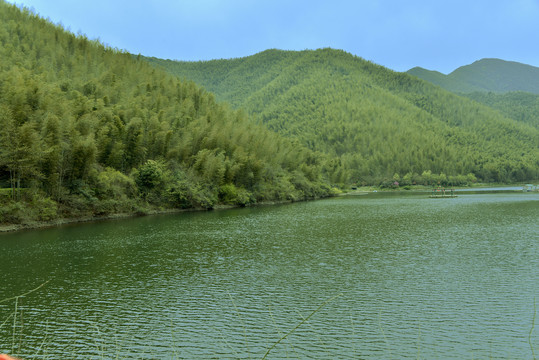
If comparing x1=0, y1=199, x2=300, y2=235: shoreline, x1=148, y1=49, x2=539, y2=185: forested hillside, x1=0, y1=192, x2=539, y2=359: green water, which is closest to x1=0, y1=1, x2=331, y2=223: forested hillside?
x1=0, y1=199, x2=300, y2=235: shoreline

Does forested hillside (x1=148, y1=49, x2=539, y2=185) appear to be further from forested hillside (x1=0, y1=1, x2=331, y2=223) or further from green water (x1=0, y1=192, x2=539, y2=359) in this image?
green water (x1=0, y1=192, x2=539, y2=359)

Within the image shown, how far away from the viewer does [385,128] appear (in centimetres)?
14900

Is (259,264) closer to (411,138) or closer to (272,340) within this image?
(272,340)

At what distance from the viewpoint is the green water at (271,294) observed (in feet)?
33.0

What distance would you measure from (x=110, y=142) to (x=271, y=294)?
32386 millimetres

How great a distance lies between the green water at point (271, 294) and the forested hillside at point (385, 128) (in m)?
71.3

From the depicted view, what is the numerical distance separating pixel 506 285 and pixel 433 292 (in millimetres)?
2864

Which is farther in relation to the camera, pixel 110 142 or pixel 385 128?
pixel 385 128

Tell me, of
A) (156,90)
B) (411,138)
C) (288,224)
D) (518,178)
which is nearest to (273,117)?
(411,138)

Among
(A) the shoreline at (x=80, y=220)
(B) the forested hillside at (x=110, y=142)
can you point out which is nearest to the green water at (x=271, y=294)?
(A) the shoreline at (x=80, y=220)

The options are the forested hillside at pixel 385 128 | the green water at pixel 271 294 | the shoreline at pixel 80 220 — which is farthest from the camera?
the forested hillside at pixel 385 128

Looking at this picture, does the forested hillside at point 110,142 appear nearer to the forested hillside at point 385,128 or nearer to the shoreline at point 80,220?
the shoreline at point 80,220

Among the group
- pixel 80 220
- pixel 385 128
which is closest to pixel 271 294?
pixel 80 220

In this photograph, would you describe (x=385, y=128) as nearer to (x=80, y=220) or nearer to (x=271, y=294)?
(x=80, y=220)
